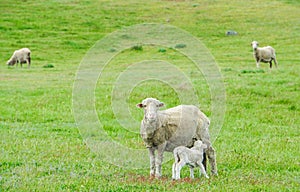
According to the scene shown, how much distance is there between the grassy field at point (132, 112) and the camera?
1054 cm

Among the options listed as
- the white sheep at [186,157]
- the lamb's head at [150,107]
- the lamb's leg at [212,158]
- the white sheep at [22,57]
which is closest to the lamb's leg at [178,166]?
the white sheep at [186,157]

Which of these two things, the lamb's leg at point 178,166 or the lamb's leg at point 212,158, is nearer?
the lamb's leg at point 178,166

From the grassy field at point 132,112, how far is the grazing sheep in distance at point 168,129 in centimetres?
51

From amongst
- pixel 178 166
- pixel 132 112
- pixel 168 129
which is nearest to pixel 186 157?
pixel 178 166

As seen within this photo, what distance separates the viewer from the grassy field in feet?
34.6

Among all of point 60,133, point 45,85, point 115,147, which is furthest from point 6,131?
point 45,85

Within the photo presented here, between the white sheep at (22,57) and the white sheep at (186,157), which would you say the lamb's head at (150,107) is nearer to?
the white sheep at (186,157)

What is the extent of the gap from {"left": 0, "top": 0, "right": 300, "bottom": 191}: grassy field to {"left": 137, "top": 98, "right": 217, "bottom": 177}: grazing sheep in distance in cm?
51

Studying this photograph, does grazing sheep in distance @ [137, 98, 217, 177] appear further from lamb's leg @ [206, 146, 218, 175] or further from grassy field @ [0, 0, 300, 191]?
grassy field @ [0, 0, 300, 191]

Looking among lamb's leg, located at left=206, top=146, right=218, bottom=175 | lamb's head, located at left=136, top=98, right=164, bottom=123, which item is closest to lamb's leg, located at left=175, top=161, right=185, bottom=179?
lamb's head, located at left=136, top=98, right=164, bottom=123

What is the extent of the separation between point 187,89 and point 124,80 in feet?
26.1

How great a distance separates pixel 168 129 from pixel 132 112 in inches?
361

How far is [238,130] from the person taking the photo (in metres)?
17.1

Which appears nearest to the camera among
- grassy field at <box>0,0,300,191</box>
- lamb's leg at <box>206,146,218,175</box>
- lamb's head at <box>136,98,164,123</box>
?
lamb's head at <box>136,98,164,123</box>
